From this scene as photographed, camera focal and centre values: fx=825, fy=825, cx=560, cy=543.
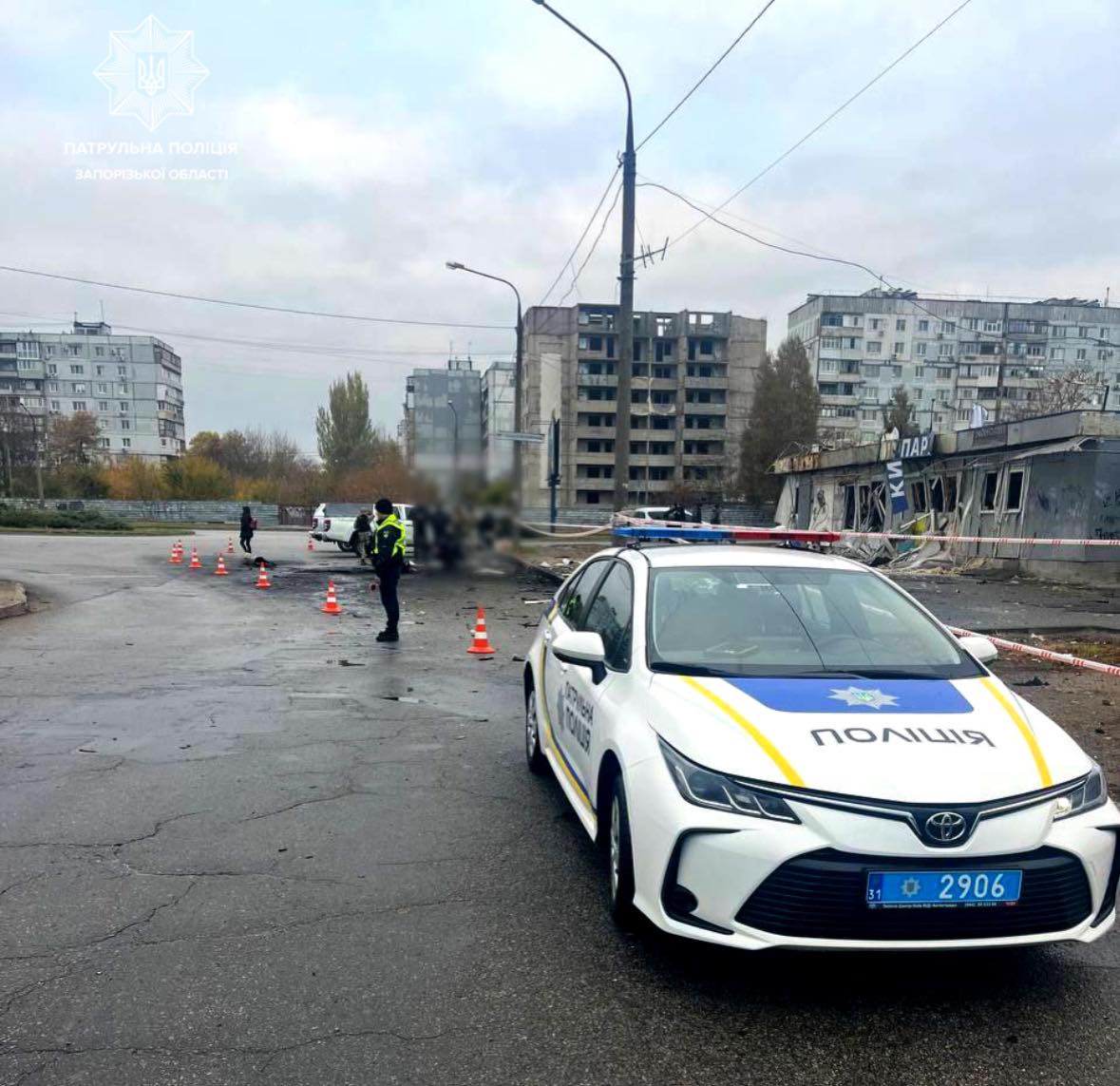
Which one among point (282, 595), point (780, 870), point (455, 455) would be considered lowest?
point (282, 595)

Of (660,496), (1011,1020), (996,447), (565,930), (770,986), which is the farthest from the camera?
(660,496)

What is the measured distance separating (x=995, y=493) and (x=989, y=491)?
257 mm

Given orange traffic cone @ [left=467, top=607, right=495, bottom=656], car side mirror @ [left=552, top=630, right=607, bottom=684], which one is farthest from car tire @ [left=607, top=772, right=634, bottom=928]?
orange traffic cone @ [left=467, top=607, right=495, bottom=656]

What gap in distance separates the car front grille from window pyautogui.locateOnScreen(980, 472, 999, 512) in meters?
18.7

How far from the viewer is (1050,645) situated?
31.9ft

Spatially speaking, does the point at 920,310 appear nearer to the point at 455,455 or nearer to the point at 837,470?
the point at 837,470

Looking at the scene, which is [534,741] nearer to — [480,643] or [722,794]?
[722,794]

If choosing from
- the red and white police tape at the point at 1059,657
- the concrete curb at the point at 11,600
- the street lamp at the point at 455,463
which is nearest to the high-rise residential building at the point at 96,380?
the concrete curb at the point at 11,600

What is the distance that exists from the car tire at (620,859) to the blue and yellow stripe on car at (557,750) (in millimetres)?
289

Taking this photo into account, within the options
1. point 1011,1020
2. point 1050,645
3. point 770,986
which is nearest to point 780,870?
point 770,986

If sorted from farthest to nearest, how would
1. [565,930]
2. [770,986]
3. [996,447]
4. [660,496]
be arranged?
[660,496] < [996,447] < [565,930] < [770,986]

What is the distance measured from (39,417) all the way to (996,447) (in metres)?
60.4

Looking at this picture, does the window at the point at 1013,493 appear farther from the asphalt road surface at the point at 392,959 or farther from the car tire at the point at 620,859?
the car tire at the point at 620,859

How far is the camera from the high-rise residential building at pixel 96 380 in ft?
224
